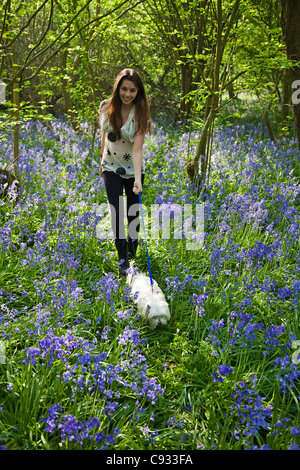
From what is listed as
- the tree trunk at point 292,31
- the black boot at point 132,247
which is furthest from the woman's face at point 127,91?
the tree trunk at point 292,31

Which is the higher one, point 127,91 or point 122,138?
point 127,91

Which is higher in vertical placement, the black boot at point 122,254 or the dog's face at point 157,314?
the black boot at point 122,254

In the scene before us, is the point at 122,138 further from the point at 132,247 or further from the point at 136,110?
the point at 132,247

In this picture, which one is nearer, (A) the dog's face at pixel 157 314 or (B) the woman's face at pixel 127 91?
(A) the dog's face at pixel 157 314

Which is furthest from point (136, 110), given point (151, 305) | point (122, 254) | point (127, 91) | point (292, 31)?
point (292, 31)

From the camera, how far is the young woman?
3.76m

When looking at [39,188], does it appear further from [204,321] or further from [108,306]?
[204,321]

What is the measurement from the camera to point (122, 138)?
3.94m

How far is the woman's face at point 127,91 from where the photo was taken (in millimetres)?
3703

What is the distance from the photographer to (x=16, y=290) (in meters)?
3.43

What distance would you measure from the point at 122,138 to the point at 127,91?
0.44 metres

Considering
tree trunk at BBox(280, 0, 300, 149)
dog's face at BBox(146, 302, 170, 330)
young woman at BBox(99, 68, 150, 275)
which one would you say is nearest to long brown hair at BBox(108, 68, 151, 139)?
young woman at BBox(99, 68, 150, 275)

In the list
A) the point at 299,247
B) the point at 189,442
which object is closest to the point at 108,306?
the point at 189,442

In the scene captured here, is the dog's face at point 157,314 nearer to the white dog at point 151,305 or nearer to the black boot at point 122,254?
the white dog at point 151,305
